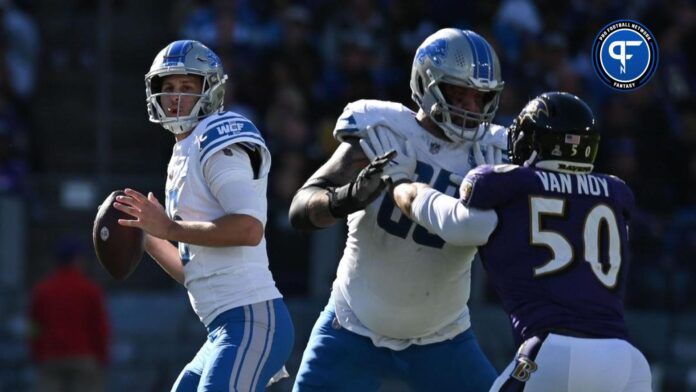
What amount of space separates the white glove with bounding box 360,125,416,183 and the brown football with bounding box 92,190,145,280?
39.1 inches

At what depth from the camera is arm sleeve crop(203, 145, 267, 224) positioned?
5297mm

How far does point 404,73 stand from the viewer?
1095 centimetres

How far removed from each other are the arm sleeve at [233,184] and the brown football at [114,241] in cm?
43

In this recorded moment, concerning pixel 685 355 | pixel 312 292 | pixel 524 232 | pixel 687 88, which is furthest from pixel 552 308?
pixel 687 88

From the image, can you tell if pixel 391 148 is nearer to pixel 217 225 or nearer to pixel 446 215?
pixel 446 215

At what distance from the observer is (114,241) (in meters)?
5.54

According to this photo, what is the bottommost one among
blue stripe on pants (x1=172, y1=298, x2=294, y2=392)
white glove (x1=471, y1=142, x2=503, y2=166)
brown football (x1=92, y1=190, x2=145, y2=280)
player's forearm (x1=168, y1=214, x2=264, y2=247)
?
blue stripe on pants (x1=172, y1=298, x2=294, y2=392)

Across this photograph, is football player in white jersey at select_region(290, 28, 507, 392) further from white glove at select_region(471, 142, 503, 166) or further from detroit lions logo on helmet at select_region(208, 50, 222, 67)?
detroit lions logo on helmet at select_region(208, 50, 222, 67)

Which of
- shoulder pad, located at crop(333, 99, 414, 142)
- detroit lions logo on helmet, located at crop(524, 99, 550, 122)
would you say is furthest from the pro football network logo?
detroit lions logo on helmet, located at crop(524, 99, 550, 122)

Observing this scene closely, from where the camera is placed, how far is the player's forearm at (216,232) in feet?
17.2

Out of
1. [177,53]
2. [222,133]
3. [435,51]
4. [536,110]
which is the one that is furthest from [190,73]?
[536,110]

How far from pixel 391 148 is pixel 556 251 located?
2.86ft

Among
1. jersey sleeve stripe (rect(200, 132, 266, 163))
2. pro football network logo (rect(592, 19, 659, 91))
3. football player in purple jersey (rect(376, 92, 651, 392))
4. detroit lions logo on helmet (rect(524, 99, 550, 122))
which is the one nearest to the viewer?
football player in purple jersey (rect(376, 92, 651, 392))

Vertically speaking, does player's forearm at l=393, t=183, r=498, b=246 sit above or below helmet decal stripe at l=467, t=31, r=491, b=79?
below
